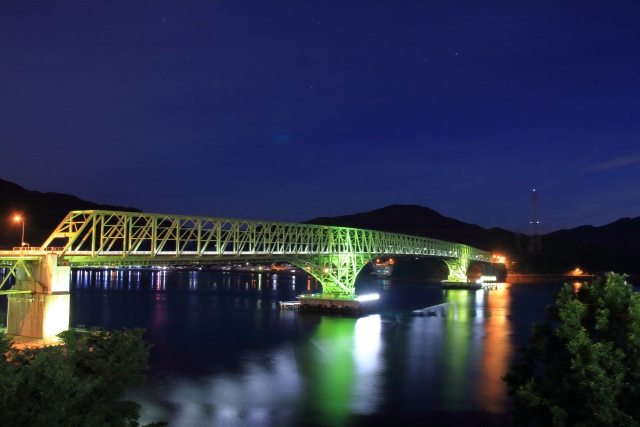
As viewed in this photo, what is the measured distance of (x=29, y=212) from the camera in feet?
501

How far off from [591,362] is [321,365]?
21.7 metres

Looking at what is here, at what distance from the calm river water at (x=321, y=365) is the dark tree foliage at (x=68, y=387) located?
7.19 meters

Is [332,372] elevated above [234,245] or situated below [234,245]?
below

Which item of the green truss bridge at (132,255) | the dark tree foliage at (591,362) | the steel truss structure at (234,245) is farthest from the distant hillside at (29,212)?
the dark tree foliage at (591,362)

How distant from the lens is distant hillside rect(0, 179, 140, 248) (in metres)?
120

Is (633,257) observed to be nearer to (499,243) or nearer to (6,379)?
(499,243)

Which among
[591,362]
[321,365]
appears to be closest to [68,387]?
[591,362]

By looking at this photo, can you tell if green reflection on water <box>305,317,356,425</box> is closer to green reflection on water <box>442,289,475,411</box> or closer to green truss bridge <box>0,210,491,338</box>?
green reflection on water <box>442,289,475,411</box>

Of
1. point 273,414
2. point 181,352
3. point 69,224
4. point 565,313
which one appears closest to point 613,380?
point 565,313

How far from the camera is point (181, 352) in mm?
35375

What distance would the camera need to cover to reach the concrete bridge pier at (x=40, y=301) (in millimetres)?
28547

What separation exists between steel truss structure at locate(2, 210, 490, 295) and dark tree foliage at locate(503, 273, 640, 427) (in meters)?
26.3

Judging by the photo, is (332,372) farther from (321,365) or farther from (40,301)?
(40,301)

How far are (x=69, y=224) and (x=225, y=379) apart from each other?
567 inches
